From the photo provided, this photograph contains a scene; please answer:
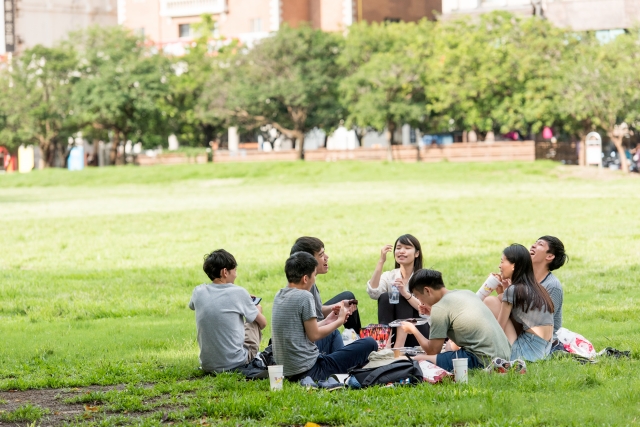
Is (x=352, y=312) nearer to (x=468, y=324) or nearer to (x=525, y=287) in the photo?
(x=468, y=324)

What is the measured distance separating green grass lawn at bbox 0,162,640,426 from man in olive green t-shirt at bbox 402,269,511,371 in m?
0.45

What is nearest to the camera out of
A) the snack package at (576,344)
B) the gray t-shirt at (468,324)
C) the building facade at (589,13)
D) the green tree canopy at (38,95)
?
the gray t-shirt at (468,324)

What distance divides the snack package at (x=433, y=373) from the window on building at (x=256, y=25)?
75416 mm

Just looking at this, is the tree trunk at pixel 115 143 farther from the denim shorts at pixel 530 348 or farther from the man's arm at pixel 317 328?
the man's arm at pixel 317 328

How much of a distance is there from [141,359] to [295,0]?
241ft

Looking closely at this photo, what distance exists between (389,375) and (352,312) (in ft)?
3.59

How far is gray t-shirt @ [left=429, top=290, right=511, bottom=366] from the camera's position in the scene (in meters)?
8.73

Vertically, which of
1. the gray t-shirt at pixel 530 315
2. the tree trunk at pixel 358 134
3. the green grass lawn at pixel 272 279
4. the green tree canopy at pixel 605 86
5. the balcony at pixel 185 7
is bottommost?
the green grass lawn at pixel 272 279

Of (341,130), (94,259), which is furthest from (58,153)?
(94,259)

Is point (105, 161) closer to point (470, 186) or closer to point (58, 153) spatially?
point (58, 153)

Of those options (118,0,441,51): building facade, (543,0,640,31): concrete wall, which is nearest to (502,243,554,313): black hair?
(543,0,640,31): concrete wall

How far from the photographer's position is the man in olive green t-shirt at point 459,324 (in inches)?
344

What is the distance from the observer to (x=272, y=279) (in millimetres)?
17094

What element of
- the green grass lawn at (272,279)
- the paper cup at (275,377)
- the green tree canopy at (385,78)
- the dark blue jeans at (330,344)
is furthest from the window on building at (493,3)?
the paper cup at (275,377)
